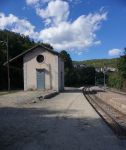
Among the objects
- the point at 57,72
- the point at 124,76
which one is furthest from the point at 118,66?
the point at 57,72

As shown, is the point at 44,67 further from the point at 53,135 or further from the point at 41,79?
the point at 53,135

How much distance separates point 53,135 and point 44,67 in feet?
113

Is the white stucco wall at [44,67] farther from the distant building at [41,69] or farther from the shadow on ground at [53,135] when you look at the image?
the shadow on ground at [53,135]

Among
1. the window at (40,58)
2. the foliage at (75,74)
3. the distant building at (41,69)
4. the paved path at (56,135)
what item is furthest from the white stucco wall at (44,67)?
the foliage at (75,74)

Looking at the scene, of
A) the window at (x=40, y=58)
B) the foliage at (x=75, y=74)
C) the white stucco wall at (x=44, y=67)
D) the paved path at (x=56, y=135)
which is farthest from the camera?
the foliage at (x=75, y=74)

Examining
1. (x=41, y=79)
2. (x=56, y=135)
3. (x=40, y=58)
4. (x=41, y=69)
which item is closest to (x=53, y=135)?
(x=56, y=135)

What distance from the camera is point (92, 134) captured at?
10.8 meters

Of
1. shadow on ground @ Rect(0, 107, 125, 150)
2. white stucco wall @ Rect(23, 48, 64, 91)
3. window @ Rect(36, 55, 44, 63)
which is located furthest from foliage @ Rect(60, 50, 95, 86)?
shadow on ground @ Rect(0, 107, 125, 150)

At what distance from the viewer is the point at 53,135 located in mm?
10602

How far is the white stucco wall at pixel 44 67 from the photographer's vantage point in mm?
44375

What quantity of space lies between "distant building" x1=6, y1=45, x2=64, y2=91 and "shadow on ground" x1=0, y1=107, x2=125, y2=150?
29803mm

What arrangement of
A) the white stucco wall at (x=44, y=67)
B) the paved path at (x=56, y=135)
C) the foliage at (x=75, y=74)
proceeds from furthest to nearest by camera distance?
the foliage at (x=75, y=74) < the white stucco wall at (x=44, y=67) < the paved path at (x=56, y=135)

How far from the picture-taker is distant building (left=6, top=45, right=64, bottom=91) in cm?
4444

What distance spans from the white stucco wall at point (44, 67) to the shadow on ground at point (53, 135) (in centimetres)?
2978
